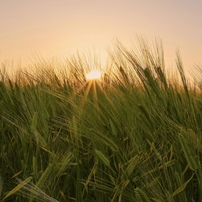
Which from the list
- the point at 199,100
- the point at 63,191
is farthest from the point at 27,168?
the point at 199,100

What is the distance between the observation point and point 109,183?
3.19ft

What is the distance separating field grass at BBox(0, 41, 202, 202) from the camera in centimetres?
84

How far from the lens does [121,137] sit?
107 centimetres

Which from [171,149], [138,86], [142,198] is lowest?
[142,198]

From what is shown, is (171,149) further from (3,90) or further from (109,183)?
(3,90)

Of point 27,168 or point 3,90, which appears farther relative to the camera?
point 3,90

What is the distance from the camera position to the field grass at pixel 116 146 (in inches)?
33.0

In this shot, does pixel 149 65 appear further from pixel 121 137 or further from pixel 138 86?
pixel 121 137

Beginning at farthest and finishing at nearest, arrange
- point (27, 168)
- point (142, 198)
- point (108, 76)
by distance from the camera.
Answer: point (108, 76)
point (27, 168)
point (142, 198)

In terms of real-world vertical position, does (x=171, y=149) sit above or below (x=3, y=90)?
below

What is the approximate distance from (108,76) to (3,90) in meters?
0.37

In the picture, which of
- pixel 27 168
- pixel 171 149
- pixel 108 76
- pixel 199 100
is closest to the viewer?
pixel 171 149

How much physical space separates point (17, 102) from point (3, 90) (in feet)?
0.20

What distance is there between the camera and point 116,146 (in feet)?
3.06
